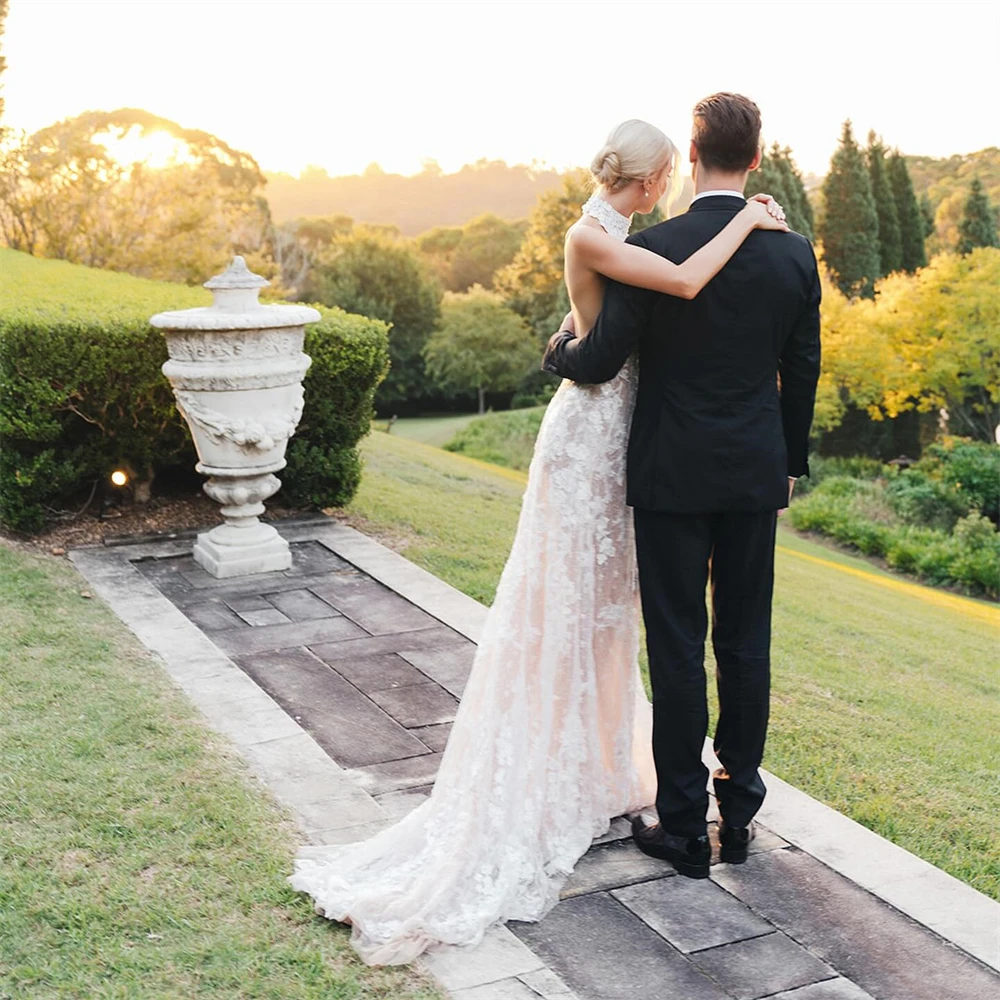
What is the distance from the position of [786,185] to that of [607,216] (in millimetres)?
33424

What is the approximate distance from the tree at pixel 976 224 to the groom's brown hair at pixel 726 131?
32.3m

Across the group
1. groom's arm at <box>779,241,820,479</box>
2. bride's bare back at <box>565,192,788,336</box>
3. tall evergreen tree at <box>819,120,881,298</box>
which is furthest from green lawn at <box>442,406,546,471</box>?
bride's bare back at <box>565,192,788,336</box>

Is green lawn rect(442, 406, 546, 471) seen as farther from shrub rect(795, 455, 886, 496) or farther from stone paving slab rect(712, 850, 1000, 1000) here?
stone paving slab rect(712, 850, 1000, 1000)

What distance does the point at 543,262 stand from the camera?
4409 centimetres

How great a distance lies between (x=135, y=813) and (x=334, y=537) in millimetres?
3188

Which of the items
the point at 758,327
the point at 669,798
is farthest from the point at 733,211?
the point at 669,798

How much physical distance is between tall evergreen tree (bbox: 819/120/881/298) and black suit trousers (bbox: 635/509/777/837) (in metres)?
33.4

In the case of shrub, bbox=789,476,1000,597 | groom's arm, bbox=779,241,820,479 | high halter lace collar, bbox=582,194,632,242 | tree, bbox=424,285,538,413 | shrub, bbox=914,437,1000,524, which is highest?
high halter lace collar, bbox=582,194,632,242

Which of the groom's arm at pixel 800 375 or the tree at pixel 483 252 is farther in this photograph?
the tree at pixel 483 252

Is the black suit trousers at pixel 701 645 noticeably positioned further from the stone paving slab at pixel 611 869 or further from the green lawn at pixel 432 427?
the green lawn at pixel 432 427

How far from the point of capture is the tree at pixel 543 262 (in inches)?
1698

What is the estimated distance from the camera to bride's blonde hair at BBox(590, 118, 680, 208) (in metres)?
2.74

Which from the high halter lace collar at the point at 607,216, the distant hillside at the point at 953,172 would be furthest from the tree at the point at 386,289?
the high halter lace collar at the point at 607,216

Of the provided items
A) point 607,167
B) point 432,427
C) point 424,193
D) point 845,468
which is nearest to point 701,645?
point 607,167
